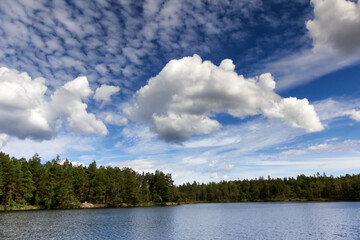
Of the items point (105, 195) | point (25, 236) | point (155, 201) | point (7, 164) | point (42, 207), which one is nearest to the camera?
point (25, 236)

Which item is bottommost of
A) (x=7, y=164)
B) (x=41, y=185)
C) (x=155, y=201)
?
(x=155, y=201)

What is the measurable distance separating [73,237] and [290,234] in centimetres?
4113

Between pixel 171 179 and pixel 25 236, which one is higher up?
pixel 171 179

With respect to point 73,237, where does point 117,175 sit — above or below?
above

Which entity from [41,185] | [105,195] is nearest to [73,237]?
[41,185]

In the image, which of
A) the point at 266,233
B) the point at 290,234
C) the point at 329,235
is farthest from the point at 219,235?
the point at 329,235

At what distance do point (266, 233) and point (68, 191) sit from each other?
108 meters

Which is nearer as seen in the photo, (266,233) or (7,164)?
(266,233)

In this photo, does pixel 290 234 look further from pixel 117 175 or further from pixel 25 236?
pixel 117 175

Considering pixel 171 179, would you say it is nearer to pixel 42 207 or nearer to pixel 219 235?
pixel 42 207

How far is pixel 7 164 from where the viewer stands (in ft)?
359

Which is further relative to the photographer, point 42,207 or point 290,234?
point 42,207

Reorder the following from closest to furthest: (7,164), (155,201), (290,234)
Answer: (290,234) → (7,164) → (155,201)

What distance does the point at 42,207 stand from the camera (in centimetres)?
12150
